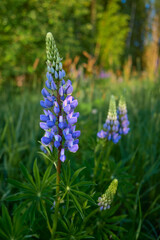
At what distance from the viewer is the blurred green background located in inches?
64.9

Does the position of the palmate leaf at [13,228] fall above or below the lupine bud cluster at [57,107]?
below

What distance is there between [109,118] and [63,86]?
20.1 inches

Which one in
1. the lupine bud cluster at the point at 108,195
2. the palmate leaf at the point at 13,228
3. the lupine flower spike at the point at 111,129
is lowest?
the palmate leaf at the point at 13,228

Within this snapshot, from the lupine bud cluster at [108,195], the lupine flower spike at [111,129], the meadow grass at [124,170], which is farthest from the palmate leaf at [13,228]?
the lupine flower spike at [111,129]

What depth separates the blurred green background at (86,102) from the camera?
64.9 inches

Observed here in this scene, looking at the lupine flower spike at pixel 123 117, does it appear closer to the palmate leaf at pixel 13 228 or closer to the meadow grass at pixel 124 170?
the meadow grass at pixel 124 170

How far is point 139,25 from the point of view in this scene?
101 feet

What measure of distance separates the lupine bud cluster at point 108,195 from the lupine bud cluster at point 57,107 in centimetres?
29

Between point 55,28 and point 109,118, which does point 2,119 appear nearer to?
point 109,118

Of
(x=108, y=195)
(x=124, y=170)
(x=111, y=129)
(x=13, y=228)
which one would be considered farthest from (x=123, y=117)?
(x=13, y=228)

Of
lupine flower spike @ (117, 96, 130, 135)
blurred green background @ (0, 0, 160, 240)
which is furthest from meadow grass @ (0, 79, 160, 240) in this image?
lupine flower spike @ (117, 96, 130, 135)

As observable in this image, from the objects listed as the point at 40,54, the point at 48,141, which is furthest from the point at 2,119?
the point at 40,54

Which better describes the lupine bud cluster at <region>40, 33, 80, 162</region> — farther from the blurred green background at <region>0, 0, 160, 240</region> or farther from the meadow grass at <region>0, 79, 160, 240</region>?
the blurred green background at <region>0, 0, 160, 240</region>

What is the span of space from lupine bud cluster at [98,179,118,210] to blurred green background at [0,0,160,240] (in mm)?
234
